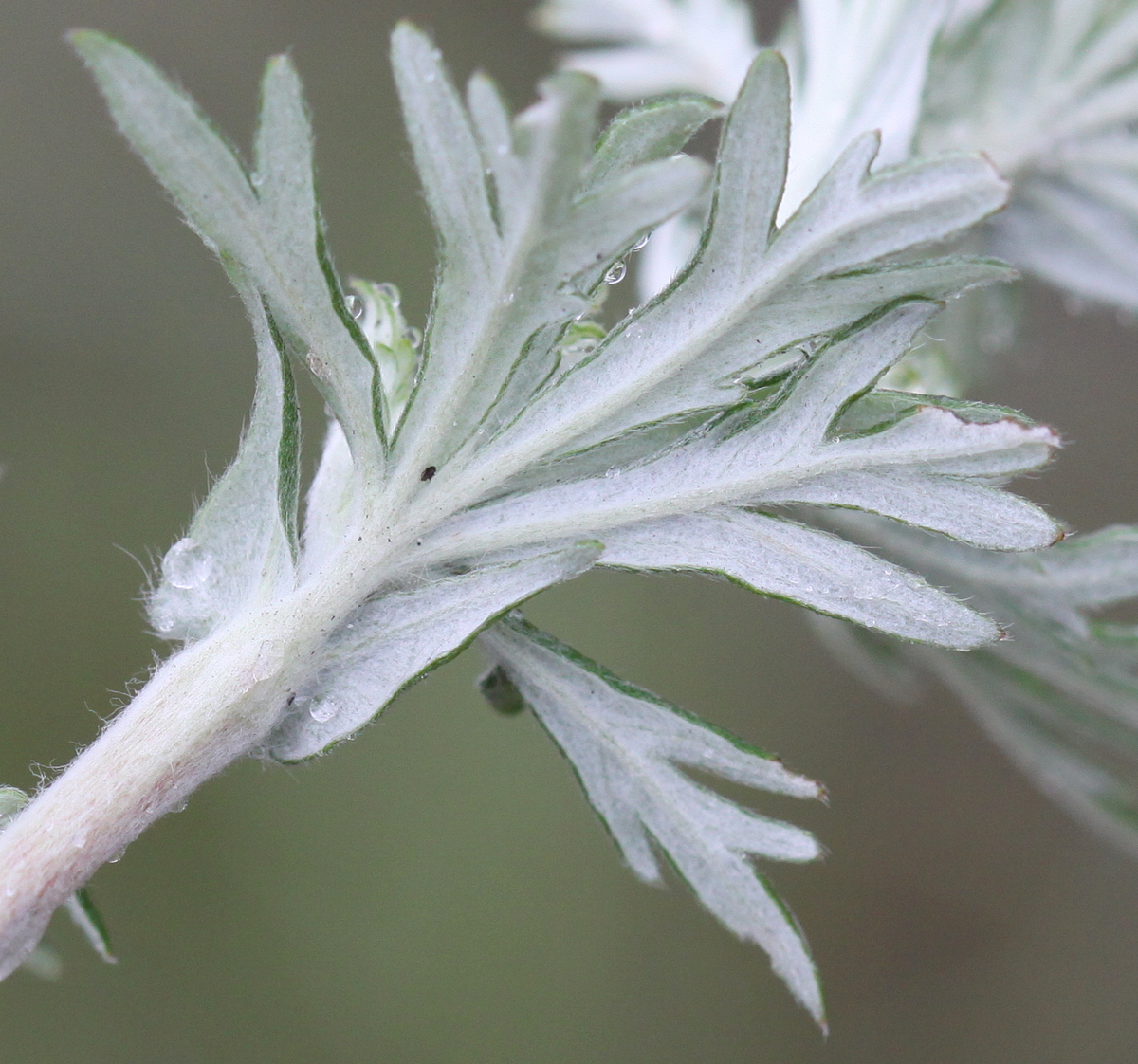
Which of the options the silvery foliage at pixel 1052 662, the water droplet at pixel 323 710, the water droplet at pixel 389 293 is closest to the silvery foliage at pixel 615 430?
the water droplet at pixel 323 710

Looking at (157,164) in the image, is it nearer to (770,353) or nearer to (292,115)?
(292,115)

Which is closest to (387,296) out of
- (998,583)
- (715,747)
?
(715,747)

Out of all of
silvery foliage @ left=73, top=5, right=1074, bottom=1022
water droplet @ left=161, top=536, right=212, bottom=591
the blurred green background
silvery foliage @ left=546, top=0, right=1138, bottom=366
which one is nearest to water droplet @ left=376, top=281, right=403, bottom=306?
silvery foliage @ left=73, top=5, right=1074, bottom=1022

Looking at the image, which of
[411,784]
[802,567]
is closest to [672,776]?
[802,567]

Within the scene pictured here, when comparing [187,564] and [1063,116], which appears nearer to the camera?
[187,564]

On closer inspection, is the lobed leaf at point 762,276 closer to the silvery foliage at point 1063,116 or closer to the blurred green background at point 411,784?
the silvery foliage at point 1063,116

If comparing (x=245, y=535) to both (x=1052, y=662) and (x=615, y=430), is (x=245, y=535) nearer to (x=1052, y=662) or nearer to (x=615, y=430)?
(x=615, y=430)
